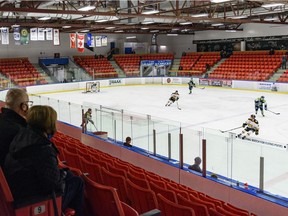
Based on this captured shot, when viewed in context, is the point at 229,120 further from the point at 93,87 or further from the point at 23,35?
the point at 93,87

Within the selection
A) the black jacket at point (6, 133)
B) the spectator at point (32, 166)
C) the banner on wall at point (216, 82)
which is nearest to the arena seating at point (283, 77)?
the banner on wall at point (216, 82)

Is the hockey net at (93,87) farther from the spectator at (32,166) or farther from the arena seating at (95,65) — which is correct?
the spectator at (32,166)

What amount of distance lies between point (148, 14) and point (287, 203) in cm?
1443

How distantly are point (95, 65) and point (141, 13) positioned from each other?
20134 millimetres

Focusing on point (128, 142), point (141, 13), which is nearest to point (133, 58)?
point (141, 13)

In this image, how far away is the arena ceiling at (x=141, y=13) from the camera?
1766 centimetres

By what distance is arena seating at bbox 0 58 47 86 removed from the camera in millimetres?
28484

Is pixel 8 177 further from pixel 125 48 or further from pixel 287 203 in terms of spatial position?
pixel 125 48

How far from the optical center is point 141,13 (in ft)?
60.3

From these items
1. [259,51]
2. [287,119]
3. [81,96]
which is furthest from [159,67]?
[287,119]

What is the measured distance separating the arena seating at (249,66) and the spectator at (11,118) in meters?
28.0

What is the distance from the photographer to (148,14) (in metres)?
18.4

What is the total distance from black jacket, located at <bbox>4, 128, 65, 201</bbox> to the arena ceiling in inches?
544

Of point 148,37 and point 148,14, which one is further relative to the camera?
point 148,37
